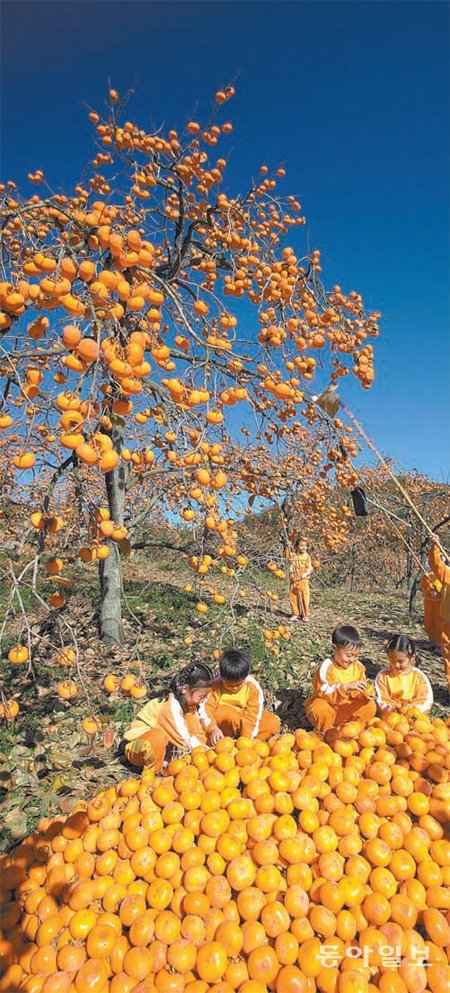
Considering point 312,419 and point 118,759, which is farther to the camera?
point 312,419

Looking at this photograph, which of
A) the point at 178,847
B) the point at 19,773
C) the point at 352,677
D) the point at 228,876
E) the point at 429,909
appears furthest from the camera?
the point at 352,677

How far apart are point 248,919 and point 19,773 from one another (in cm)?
227

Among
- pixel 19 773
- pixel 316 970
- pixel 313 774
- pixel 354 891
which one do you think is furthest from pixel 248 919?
pixel 19 773

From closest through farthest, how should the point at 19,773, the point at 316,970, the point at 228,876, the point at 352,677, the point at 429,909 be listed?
the point at 316,970 < the point at 429,909 < the point at 228,876 < the point at 19,773 < the point at 352,677

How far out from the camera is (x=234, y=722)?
3.66 meters

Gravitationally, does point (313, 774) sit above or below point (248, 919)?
above

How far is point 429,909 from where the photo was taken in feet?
5.72

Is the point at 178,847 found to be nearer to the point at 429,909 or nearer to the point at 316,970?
the point at 316,970

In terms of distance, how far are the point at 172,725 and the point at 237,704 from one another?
25.5 inches

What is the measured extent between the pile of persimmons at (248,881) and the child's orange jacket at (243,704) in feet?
3.75

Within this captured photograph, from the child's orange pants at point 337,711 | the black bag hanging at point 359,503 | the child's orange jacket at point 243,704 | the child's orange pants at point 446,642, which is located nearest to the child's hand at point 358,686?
the child's orange pants at point 337,711

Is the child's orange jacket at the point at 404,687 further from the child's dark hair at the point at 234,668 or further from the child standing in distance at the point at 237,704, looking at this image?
the child's dark hair at the point at 234,668

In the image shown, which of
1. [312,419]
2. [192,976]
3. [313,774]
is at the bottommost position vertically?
[192,976]

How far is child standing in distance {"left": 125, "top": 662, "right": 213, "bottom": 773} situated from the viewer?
321 cm
